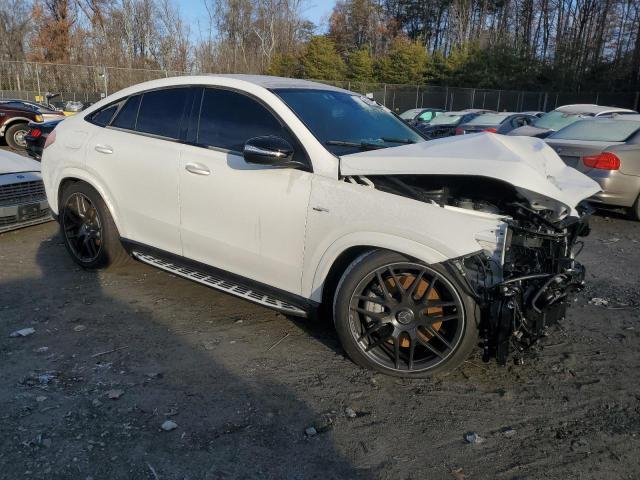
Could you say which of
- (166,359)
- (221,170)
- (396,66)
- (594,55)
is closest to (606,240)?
(221,170)

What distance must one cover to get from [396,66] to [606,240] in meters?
38.8

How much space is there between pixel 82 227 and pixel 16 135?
11920mm

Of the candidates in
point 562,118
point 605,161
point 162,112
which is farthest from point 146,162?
point 562,118

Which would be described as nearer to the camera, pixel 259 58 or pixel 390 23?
pixel 259 58

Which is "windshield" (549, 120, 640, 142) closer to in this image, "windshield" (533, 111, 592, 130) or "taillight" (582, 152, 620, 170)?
"taillight" (582, 152, 620, 170)

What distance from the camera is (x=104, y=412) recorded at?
279 cm

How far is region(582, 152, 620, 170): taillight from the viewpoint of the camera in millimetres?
7008

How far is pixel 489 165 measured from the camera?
9.48 ft

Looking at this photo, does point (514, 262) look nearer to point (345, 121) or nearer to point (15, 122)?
point (345, 121)

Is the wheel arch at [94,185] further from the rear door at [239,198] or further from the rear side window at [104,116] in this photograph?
the rear door at [239,198]

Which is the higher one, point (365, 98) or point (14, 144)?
point (365, 98)

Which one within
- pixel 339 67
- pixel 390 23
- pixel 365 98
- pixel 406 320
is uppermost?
pixel 390 23

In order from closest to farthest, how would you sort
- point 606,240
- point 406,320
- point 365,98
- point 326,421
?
point 326,421 < point 406,320 < point 365,98 < point 606,240

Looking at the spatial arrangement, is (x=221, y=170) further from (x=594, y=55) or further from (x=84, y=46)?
(x=594, y=55)
